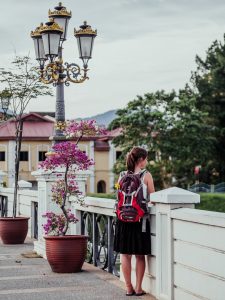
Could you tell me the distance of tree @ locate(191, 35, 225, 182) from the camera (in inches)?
2243

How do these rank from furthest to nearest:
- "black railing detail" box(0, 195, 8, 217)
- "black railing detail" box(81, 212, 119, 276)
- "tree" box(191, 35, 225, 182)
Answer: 1. "tree" box(191, 35, 225, 182)
2. "black railing detail" box(0, 195, 8, 217)
3. "black railing detail" box(81, 212, 119, 276)

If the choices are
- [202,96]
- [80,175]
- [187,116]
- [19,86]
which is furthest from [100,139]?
[80,175]

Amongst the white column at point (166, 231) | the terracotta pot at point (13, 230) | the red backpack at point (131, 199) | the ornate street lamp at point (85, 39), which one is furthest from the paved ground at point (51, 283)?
the ornate street lamp at point (85, 39)

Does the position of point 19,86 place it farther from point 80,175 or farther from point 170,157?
point 170,157

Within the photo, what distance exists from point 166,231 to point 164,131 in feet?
149

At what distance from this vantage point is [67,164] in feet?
34.0

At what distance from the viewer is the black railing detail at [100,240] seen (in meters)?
9.95

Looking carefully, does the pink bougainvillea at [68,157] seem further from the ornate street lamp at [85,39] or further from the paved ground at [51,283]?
the ornate street lamp at [85,39]

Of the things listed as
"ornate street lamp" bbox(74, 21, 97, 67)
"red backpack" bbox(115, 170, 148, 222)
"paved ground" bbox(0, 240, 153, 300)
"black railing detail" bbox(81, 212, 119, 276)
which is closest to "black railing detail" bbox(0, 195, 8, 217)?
"ornate street lamp" bbox(74, 21, 97, 67)

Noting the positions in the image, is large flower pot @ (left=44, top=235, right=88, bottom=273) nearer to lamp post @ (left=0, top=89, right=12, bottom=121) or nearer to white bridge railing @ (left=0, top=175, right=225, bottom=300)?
white bridge railing @ (left=0, top=175, right=225, bottom=300)

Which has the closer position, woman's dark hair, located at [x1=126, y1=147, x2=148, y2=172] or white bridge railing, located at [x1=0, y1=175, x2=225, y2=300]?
white bridge railing, located at [x1=0, y1=175, x2=225, y2=300]

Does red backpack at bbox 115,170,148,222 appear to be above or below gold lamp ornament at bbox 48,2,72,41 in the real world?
below

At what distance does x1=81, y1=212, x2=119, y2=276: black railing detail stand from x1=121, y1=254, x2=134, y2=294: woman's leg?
56.3 inches

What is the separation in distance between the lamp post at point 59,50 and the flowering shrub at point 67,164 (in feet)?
3.02
